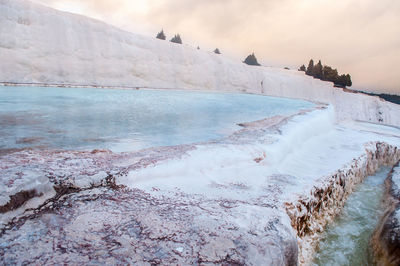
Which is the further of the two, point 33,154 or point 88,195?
point 33,154

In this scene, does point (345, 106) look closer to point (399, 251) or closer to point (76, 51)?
point (76, 51)

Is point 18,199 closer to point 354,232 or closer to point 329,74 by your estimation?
point 354,232

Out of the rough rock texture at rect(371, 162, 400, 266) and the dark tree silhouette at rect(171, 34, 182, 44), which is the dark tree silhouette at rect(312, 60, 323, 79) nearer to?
the dark tree silhouette at rect(171, 34, 182, 44)

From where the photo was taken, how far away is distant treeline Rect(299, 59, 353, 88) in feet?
90.5

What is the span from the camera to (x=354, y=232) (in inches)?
97.7

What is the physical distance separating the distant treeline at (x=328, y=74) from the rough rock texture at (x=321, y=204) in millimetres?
27116

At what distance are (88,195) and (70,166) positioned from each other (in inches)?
14.1

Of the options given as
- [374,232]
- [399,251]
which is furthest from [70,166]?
[374,232]

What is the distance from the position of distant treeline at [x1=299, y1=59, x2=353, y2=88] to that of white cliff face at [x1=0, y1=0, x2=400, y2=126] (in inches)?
171

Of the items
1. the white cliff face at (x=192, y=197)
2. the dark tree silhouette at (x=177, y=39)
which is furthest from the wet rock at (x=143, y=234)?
the dark tree silhouette at (x=177, y=39)

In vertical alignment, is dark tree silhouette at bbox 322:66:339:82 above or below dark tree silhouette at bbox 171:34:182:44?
below

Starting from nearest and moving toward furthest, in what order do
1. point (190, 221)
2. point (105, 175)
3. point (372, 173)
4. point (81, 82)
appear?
point (190, 221)
point (105, 175)
point (372, 173)
point (81, 82)

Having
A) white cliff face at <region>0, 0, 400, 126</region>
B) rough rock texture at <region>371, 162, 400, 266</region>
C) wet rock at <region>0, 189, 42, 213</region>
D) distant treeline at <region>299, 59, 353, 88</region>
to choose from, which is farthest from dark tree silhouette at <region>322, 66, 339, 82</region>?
wet rock at <region>0, 189, 42, 213</region>

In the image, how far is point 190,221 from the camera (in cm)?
151
